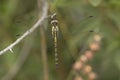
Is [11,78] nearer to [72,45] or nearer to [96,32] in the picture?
[72,45]

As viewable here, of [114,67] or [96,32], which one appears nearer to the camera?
[96,32]

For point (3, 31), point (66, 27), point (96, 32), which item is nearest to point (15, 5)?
point (3, 31)

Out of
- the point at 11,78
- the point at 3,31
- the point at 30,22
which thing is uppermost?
the point at 3,31

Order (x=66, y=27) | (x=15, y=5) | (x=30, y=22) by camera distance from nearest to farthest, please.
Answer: (x=30, y=22) → (x=66, y=27) → (x=15, y=5)

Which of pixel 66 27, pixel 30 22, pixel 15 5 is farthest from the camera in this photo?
pixel 15 5

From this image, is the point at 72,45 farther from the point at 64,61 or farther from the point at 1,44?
the point at 1,44

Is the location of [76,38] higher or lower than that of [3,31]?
lower
